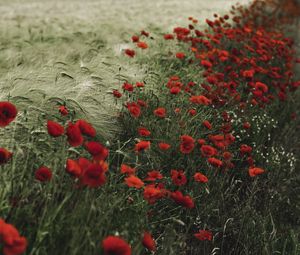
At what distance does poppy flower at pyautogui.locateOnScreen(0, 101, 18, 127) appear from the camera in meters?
1.45

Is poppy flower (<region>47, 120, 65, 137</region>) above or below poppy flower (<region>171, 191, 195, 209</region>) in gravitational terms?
above

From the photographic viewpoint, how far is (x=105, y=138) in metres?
Answer: 2.38

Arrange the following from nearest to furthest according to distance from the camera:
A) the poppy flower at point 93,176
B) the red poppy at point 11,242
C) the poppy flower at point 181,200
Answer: the red poppy at point 11,242 → the poppy flower at point 93,176 → the poppy flower at point 181,200

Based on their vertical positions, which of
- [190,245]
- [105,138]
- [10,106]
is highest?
[10,106]

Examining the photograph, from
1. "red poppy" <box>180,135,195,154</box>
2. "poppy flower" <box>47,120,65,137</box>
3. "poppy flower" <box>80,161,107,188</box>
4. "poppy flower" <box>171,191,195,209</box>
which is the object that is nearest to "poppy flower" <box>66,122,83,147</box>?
"poppy flower" <box>47,120,65,137</box>

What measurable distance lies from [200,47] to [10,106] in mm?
3668

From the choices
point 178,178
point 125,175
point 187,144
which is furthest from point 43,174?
point 125,175

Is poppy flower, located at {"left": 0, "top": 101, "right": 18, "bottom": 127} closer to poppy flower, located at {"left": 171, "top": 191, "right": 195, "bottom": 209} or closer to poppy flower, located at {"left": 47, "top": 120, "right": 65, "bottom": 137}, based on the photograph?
poppy flower, located at {"left": 47, "top": 120, "right": 65, "bottom": 137}

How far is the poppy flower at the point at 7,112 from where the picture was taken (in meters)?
1.45

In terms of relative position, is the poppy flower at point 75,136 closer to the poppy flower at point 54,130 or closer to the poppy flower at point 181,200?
the poppy flower at point 54,130

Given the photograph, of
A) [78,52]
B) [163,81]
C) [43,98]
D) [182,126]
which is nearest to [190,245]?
[182,126]

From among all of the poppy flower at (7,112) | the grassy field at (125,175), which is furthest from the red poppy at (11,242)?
the poppy flower at (7,112)

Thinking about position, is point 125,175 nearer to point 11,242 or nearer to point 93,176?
point 93,176

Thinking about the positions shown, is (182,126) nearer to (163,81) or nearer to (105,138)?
(105,138)
